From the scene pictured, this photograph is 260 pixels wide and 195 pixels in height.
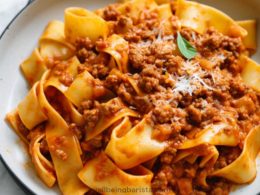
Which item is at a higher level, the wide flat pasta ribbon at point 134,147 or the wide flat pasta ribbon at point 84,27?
the wide flat pasta ribbon at point 84,27

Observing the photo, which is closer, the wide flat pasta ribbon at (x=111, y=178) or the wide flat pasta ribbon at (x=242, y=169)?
the wide flat pasta ribbon at (x=111, y=178)

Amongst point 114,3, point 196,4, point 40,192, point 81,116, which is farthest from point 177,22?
point 40,192

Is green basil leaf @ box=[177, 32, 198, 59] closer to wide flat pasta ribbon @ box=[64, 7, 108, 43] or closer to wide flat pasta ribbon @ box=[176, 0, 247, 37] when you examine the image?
wide flat pasta ribbon @ box=[176, 0, 247, 37]

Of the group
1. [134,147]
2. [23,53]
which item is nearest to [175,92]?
[134,147]

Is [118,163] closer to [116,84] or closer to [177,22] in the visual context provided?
[116,84]

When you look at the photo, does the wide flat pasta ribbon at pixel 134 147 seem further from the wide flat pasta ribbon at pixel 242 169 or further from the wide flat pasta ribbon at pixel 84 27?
the wide flat pasta ribbon at pixel 84 27

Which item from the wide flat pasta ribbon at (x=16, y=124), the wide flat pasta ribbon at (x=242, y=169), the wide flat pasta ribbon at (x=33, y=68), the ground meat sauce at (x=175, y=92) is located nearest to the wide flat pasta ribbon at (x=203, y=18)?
the ground meat sauce at (x=175, y=92)

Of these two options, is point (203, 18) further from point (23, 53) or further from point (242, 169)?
point (23, 53)
